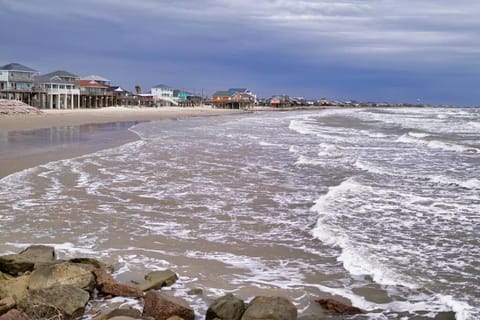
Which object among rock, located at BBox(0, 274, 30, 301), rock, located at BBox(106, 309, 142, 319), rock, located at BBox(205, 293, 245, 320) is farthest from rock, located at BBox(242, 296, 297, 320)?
rock, located at BBox(0, 274, 30, 301)

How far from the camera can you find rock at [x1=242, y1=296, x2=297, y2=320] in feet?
16.9

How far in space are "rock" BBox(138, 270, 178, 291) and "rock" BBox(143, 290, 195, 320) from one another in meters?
0.89

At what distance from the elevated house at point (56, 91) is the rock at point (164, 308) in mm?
68512

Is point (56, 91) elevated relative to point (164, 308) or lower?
elevated

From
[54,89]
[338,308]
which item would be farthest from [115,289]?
[54,89]

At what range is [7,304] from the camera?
5285mm

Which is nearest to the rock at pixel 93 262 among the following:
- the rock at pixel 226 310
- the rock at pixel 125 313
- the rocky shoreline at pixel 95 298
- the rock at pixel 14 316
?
the rocky shoreline at pixel 95 298

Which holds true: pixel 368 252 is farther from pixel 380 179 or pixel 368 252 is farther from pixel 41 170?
pixel 41 170

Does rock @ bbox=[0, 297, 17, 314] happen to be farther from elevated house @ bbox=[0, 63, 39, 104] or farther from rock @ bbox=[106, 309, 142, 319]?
elevated house @ bbox=[0, 63, 39, 104]

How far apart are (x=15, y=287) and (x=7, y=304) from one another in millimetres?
500

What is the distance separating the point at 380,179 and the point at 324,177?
1.67 meters

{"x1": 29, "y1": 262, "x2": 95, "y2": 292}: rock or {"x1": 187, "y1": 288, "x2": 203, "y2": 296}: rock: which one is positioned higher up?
{"x1": 29, "y1": 262, "x2": 95, "y2": 292}: rock

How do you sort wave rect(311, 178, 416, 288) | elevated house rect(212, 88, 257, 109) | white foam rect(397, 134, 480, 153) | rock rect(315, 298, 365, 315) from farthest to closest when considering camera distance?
elevated house rect(212, 88, 257, 109) → white foam rect(397, 134, 480, 153) → wave rect(311, 178, 416, 288) → rock rect(315, 298, 365, 315)

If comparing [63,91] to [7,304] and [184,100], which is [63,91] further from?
[7,304]
